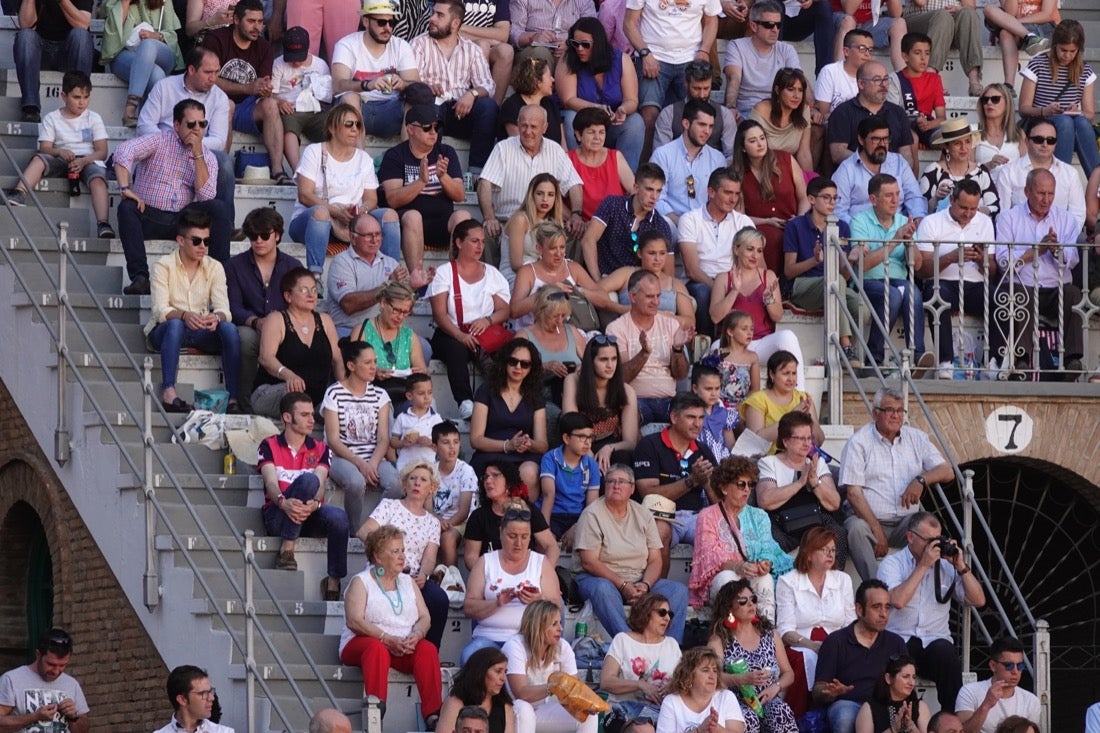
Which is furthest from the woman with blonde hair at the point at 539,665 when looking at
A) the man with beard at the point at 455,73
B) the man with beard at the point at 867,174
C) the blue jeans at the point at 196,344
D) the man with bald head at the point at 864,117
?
the man with bald head at the point at 864,117

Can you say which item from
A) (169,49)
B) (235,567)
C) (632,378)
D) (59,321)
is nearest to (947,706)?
(632,378)

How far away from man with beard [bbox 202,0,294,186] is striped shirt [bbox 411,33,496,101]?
1243mm

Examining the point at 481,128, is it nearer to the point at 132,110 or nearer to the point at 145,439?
the point at 132,110

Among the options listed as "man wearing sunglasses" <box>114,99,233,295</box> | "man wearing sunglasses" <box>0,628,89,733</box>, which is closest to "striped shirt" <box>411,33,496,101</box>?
"man wearing sunglasses" <box>114,99,233,295</box>

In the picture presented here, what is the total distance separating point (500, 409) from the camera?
16.7 meters

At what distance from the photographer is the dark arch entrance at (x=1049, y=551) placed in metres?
19.4

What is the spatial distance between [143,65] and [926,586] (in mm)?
7300

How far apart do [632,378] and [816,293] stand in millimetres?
1821

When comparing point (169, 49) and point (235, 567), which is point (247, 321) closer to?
point (235, 567)

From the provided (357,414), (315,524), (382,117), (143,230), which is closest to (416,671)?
(315,524)

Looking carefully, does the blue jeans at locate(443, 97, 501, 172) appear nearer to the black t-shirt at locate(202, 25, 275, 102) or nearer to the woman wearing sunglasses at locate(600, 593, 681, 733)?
the black t-shirt at locate(202, 25, 275, 102)

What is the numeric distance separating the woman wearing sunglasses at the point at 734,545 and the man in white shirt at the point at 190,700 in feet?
10.8

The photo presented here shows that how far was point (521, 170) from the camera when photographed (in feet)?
62.0

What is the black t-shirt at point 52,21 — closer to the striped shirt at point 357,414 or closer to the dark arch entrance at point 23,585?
the dark arch entrance at point 23,585
